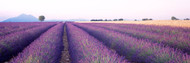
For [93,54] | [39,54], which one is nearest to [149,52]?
[93,54]

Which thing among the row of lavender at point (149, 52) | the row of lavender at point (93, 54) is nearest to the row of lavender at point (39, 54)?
the row of lavender at point (93, 54)

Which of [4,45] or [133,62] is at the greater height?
[4,45]

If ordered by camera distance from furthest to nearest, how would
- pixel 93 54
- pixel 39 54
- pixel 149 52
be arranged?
pixel 149 52 → pixel 39 54 → pixel 93 54

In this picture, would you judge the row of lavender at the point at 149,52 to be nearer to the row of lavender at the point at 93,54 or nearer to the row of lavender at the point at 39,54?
the row of lavender at the point at 93,54

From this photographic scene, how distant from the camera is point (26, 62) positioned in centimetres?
210

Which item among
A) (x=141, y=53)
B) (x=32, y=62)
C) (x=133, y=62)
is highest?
(x=32, y=62)

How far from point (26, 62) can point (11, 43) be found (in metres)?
2.73

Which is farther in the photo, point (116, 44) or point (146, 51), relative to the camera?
point (116, 44)

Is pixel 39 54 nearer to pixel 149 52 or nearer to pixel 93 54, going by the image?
pixel 93 54

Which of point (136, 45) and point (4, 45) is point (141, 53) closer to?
point (136, 45)

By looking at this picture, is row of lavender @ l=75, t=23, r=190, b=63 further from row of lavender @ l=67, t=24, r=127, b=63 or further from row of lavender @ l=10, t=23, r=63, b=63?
row of lavender @ l=10, t=23, r=63, b=63

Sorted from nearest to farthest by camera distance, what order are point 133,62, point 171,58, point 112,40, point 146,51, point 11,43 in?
point 171,58
point 146,51
point 133,62
point 11,43
point 112,40

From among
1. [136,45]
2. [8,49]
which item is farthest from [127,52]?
[8,49]

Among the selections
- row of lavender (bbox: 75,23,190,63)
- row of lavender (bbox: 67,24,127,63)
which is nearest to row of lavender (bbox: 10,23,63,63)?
row of lavender (bbox: 67,24,127,63)
